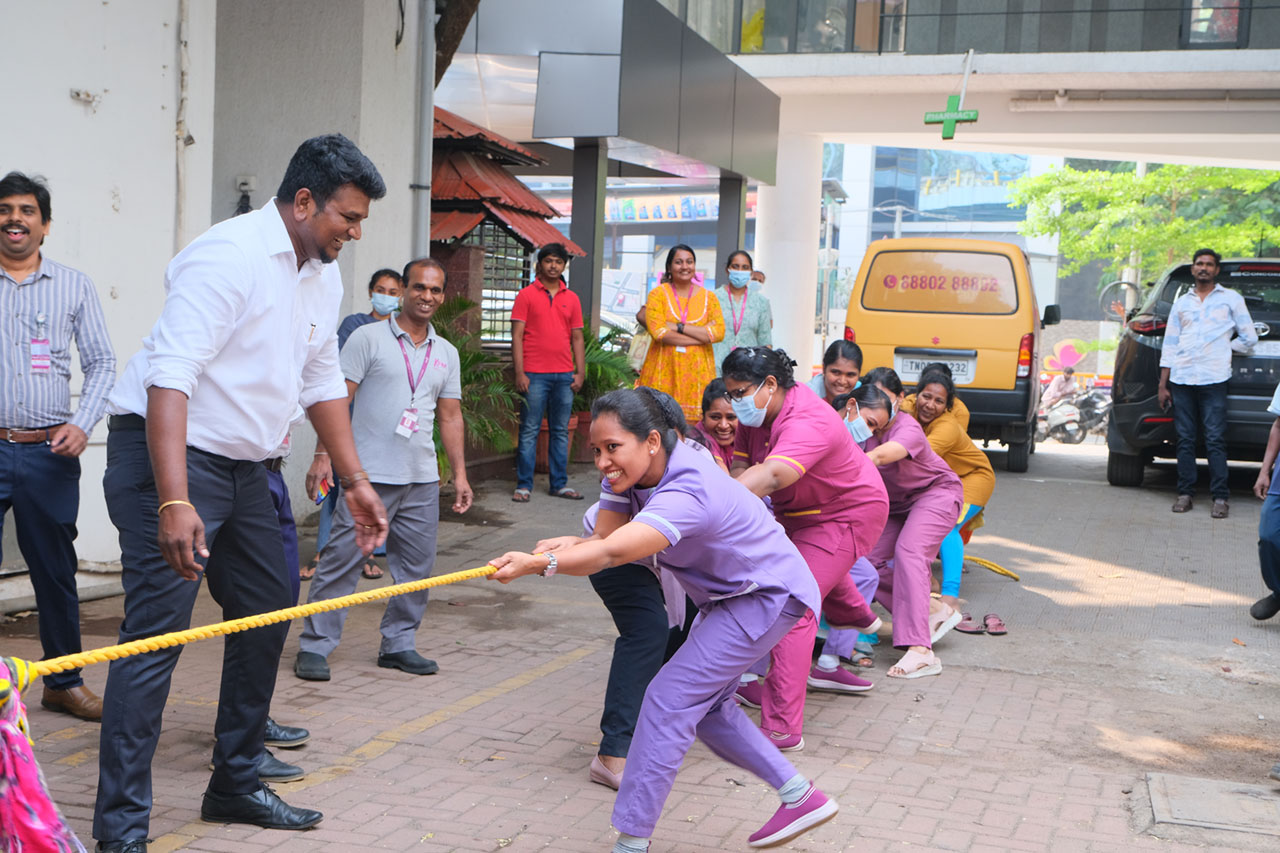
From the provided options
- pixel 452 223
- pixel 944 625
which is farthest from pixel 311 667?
pixel 452 223

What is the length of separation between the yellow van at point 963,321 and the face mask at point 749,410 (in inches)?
296

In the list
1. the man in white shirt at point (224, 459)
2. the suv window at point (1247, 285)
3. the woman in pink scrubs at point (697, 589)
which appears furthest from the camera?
the suv window at point (1247, 285)

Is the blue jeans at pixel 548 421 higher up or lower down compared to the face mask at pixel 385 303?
lower down

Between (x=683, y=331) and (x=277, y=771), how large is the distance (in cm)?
523

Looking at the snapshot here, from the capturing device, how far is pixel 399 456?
5.61m

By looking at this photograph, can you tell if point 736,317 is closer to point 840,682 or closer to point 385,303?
point 385,303

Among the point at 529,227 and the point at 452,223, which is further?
the point at 529,227

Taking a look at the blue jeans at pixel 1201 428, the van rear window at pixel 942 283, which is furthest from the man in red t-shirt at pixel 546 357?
the blue jeans at pixel 1201 428

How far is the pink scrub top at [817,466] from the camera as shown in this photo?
16.1 ft

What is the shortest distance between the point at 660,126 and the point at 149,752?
9.56 metres

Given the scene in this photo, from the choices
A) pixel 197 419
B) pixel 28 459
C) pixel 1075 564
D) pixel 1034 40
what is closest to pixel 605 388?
pixel 1075 564

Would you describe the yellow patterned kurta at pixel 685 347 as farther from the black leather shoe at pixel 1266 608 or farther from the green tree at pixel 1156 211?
the green tree at pixel 1156 211

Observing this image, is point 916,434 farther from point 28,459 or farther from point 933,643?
point 28,459

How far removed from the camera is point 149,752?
346cm
